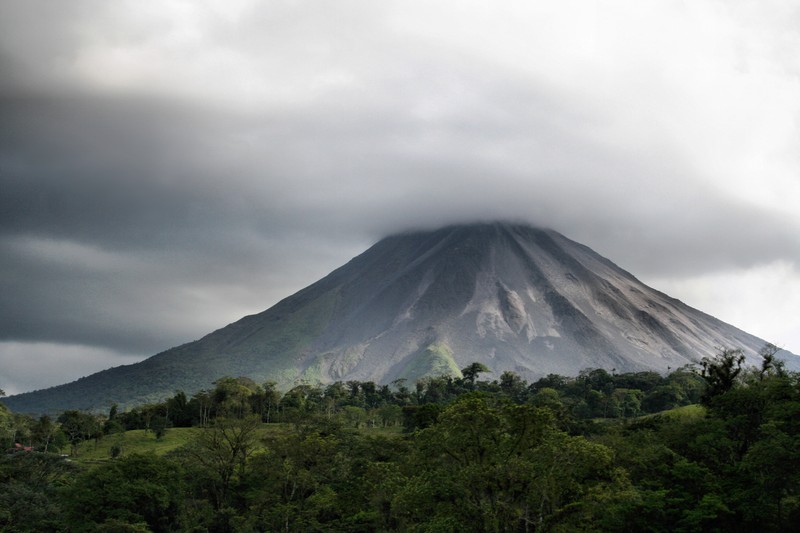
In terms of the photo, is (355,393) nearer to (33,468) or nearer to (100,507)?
(33,468)

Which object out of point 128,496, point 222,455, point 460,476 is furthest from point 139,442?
point 460,476

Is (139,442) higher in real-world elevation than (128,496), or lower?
higher

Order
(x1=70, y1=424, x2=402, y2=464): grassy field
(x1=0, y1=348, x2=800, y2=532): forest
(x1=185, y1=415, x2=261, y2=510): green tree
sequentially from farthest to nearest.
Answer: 1. (x1=70, y1=424, x2=402, y2=464): grassy field
2. (x1=185, y1=415, x2=261, y2=510): green tree
3. (x1=0, y1=348, x2=800, y2=532): forest

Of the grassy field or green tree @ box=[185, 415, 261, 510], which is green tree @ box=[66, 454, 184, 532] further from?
the grassy field

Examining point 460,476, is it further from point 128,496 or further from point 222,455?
point 222,455

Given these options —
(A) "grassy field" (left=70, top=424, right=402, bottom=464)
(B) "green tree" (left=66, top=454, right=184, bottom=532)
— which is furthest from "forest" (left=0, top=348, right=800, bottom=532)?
(A) "grassy field" (left=70, top=424, right=402, bottom=464)

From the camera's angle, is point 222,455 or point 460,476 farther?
point 222,455

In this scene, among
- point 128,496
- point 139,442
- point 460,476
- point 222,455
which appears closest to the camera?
point 460,476

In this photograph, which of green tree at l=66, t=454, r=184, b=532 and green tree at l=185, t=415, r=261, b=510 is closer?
green tree at l=66, t=454, r=184, b=532

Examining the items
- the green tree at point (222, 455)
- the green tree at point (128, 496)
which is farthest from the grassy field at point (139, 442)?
the green tree at point (128, 496)
